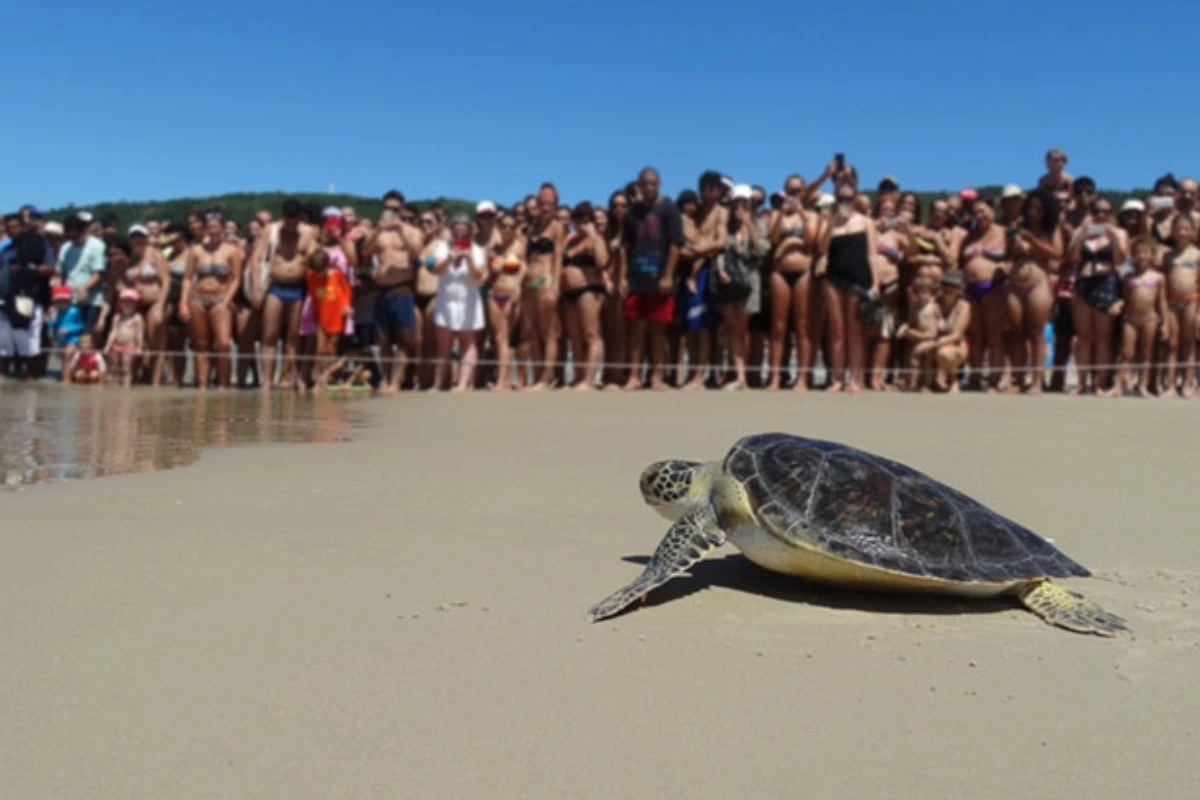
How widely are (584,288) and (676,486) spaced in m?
7.95

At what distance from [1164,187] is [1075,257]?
250cm

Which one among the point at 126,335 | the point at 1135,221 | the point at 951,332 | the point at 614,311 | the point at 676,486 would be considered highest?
the point at 1135,221

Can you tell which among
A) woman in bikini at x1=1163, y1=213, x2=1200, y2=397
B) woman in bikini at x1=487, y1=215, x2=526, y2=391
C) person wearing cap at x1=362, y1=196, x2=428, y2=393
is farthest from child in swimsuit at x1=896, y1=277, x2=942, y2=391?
person wearing cap at x1=362, y1=196, x2=428, y2=393

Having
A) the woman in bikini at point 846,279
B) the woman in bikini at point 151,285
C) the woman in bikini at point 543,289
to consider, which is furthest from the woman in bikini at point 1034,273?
the woman in bikini at point 151,285

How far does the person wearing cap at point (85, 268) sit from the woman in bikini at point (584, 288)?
599 centimetres

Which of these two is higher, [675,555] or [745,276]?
[745,276]

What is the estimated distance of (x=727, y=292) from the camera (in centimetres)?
1134

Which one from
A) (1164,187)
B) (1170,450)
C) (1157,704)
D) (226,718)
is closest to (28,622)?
(226,718)

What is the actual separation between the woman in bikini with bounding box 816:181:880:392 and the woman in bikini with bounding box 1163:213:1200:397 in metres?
2.79

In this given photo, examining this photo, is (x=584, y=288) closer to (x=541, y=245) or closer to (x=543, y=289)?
(x=543, y=289)

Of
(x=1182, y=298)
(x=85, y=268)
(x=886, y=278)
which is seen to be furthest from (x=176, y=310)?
(x=1182, y=298)

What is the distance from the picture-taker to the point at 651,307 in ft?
38.3

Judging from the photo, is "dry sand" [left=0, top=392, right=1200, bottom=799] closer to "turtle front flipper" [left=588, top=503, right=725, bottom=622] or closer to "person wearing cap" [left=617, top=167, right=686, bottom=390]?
"turtle front flipper" [left=588, top=503, right=725, bottom=622]

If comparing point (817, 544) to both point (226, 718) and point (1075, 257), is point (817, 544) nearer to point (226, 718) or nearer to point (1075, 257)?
point (226, 718)
